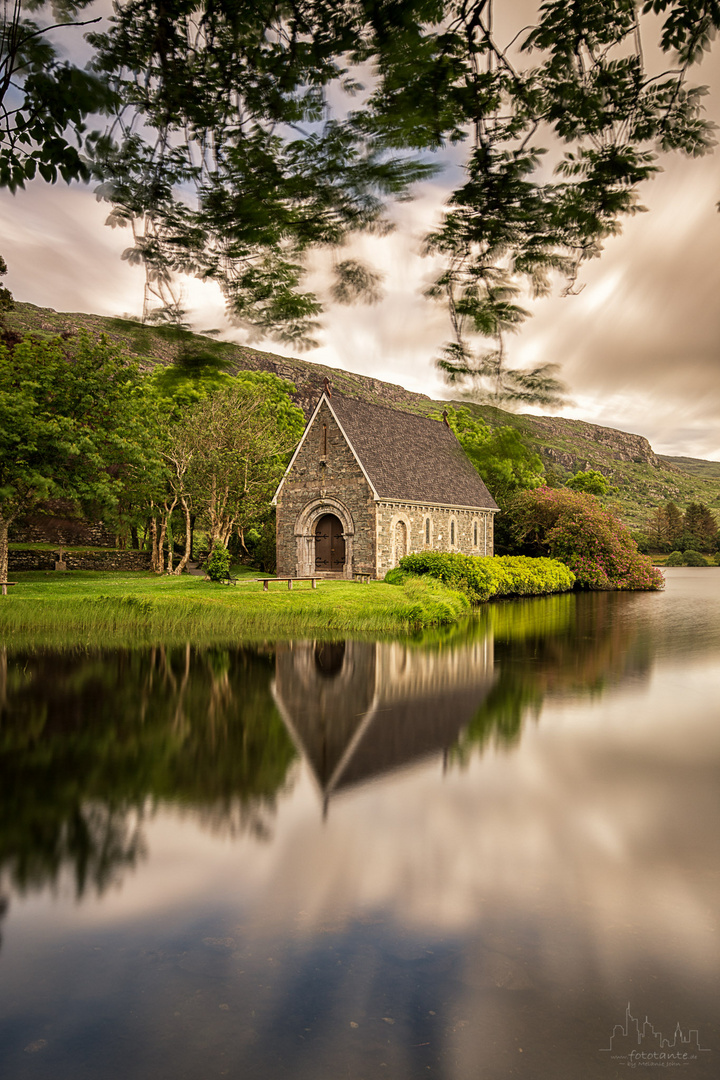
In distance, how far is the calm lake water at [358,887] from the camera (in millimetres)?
4078

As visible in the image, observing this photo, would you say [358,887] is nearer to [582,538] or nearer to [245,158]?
[245,158]

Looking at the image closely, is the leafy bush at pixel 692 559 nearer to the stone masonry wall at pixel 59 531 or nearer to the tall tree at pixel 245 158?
the stone masonry wall at pixel 59 531

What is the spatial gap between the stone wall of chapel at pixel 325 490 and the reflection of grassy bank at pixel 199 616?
7831mm

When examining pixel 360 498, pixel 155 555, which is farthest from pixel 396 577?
pixel 155 555

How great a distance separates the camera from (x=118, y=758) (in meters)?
9.64

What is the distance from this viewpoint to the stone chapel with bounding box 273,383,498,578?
102 ft

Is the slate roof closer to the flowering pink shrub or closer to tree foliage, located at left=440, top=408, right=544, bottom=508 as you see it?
the flowering pink shrub

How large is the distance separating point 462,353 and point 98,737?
9578mm

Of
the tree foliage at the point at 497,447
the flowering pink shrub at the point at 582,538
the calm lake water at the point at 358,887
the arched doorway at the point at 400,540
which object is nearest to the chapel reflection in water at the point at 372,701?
the calm lake water at the point at 358,887

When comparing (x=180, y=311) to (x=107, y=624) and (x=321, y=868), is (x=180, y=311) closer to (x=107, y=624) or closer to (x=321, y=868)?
(x=321, y=868)

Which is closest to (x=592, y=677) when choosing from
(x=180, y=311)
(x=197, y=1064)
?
(x=197, y=1064)

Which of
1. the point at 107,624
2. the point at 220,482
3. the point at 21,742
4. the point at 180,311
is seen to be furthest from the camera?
the point at 220,482

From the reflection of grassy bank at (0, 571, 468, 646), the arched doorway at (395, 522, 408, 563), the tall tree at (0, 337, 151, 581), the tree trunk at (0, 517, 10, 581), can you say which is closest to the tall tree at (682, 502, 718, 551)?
the arched doorway at (395, 522, 408, 563)

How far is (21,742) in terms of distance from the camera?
34.5ft
